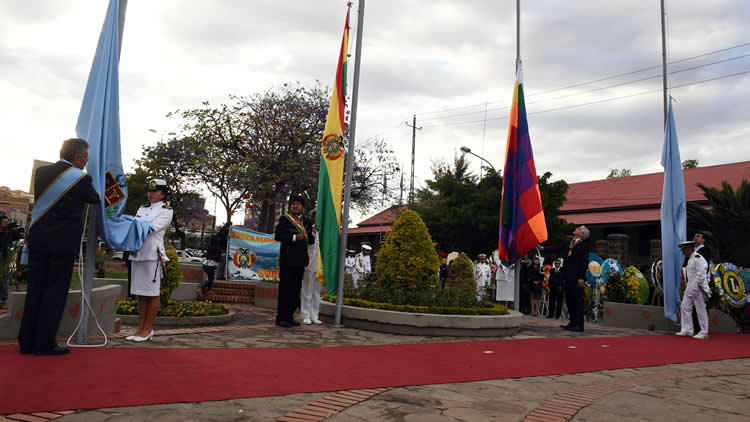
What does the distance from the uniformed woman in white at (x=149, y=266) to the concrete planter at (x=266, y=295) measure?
5.08 m

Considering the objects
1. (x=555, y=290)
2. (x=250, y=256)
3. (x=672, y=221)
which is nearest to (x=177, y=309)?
(x=250, y=256)

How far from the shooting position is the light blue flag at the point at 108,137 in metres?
4.98

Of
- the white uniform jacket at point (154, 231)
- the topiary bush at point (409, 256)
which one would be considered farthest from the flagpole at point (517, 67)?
the white uniform jacket at point (154, 231)

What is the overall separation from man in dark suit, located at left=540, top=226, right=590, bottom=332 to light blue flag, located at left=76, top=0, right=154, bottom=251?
23.1 feet

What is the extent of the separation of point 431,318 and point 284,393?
12.7 feet

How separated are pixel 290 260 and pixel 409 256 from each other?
187 cm

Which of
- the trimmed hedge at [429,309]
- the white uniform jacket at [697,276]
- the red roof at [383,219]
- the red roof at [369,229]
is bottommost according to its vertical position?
the trimmed hedge at [429,309]

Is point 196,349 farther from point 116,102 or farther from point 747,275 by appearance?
point 747,275

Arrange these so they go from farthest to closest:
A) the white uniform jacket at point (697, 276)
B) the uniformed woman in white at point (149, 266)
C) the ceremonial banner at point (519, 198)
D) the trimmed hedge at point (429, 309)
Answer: the ceremonial banner at point (519, 198)
the white uniform jacket at point (697, 276)
the trimmed hedge at point (429, 309)
the uniformed woman in white at point (149, 266)

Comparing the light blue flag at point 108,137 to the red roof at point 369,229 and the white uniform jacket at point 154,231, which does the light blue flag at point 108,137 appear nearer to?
the white uniform jacket at point 154,231

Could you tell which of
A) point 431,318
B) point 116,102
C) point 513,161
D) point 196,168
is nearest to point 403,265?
point 431,318

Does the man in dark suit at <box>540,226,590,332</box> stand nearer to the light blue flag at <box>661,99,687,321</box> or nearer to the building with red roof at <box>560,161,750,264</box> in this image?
the light blue flag at <box>661,99,687,321</box>

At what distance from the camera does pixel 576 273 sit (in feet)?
30.8

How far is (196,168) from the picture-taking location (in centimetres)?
2169
